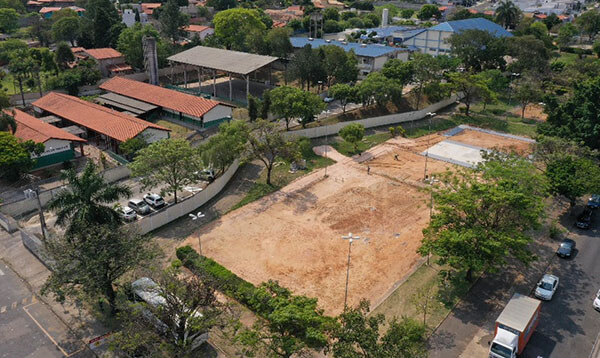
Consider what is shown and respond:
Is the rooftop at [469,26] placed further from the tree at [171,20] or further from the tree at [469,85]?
the tree at [171,20]

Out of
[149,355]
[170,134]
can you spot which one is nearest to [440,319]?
[149,355]

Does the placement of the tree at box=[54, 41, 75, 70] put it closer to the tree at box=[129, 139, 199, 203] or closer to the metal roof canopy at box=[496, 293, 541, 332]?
the tree at box=[129, 139, 199, 203]

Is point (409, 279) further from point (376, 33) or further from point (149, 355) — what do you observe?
point (376, 33)

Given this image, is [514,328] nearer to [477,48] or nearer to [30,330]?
[30,330]

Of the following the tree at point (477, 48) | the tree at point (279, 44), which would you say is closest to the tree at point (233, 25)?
the tree at point (279, 44)

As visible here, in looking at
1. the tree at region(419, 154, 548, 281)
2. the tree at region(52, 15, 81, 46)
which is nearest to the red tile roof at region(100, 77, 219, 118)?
the tree at region(52, 15, 81, 46)
